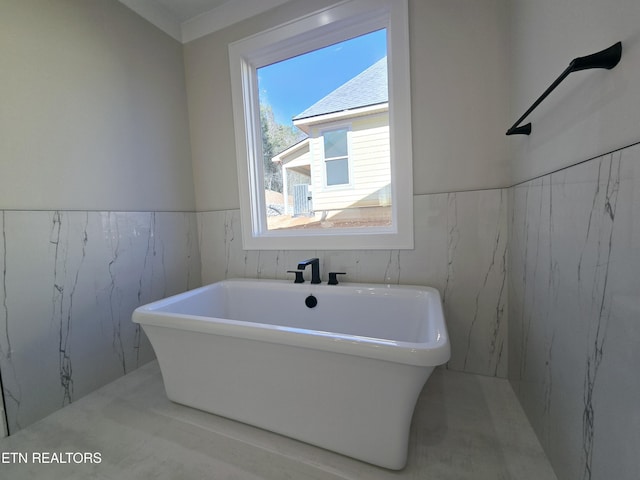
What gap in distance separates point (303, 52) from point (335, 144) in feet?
2.33

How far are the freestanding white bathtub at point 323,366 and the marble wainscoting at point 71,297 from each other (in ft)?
1.71

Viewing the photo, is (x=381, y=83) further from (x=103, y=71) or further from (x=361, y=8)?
(x=103, y=71)

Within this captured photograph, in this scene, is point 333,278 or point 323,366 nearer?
point 323,366

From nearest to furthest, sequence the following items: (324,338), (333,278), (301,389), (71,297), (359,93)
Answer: (324,338) → (301,389) → (71,297) → (333,278) → (359,93)

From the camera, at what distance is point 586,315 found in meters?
0.80

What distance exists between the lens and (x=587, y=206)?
2.61ft

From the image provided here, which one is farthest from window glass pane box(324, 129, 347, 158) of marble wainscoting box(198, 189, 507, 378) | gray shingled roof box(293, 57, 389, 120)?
marble wainscoting box(198, 189, 507, 378)

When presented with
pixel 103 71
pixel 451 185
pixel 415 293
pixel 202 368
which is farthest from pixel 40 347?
pixel 451 185

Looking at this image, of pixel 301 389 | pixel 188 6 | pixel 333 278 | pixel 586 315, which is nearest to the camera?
pixel 586 315

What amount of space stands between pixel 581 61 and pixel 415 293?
3.93ft

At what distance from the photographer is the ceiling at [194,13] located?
6.42 ft

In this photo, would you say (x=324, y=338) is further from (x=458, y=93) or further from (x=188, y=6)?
Answer: (x=188, y=6)

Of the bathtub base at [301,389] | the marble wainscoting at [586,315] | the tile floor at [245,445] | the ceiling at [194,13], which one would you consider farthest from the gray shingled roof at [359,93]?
the tile floor at [245,445]

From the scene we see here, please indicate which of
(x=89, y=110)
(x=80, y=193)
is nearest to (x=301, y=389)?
(x=80, y=193)
